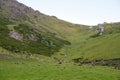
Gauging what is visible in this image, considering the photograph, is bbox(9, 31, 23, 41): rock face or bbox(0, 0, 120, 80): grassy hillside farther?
bbox(9, 31, 23, 41): rock face

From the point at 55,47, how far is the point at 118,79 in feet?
423

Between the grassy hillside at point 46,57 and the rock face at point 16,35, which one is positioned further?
the rock face at point 16,35

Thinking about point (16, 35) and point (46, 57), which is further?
point (16, 35)

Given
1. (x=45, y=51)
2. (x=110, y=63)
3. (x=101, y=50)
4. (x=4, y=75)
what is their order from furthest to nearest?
(x=45, y=51)
(x=101, y=50)
(x=110, y=63)
(x=4, y=75)

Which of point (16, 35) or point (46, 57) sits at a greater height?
point (16, 35)

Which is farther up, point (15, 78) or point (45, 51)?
point (45, 51)

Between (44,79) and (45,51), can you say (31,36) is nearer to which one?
(45,51)

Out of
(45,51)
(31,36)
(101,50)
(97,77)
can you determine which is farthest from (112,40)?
(97,77)

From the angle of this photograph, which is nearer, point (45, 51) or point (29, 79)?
point (29, 79)

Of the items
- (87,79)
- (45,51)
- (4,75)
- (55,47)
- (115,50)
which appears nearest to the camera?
(87,79)

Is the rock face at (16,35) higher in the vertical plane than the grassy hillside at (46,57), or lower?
higher

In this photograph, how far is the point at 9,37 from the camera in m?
161

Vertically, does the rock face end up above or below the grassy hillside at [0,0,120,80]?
above

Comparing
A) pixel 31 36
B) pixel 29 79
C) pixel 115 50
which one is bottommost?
pixel 29 79
